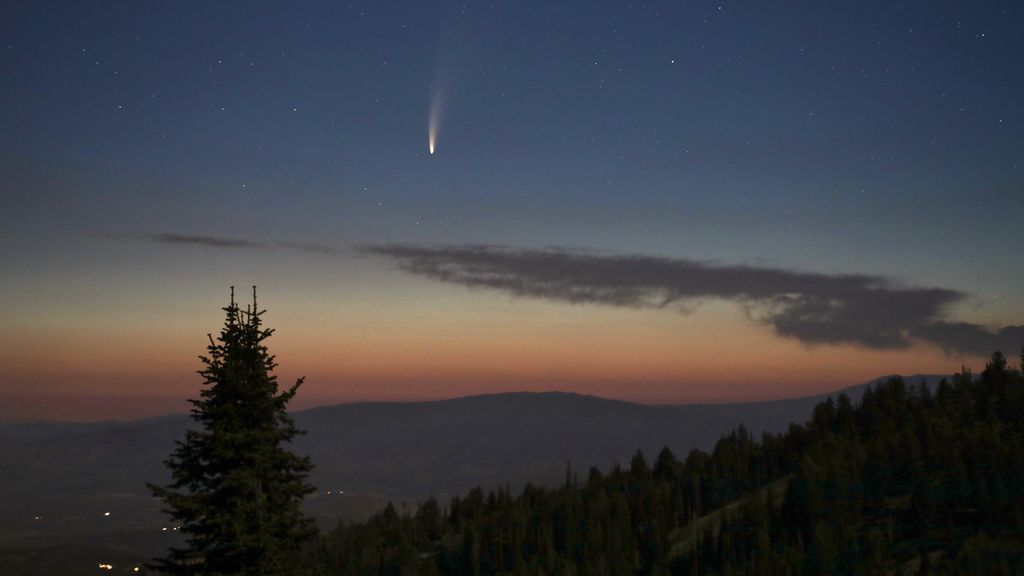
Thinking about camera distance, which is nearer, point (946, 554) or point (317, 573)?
point (317, 573)

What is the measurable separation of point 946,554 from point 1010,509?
33.2 meters

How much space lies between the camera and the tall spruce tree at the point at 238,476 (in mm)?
29266

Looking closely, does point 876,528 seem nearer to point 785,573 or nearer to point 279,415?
point 785,573

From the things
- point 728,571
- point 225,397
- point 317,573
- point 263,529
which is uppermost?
point 225,397

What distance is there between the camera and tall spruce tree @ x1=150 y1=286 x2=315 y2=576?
2927 centimetres

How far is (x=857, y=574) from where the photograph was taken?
179m

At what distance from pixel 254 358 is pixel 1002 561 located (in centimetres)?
16116

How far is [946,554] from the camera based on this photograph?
585 ft

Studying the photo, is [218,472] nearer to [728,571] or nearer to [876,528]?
[728,571]

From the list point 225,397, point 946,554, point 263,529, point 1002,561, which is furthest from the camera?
point 946,554

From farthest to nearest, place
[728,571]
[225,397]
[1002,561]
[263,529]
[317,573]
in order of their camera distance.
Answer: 1. [728,571]
2. [1002,561]
3. [317,573]
4. [225,397]
5. [263,529]

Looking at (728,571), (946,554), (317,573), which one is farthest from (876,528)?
(317,573)

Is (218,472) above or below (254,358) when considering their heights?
below

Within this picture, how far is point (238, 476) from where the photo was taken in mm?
29547
